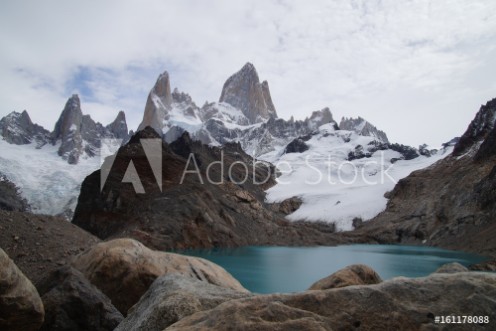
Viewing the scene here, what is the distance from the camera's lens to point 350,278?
11.8 m

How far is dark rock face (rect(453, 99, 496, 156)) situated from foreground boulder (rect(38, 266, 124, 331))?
94740 millimetres

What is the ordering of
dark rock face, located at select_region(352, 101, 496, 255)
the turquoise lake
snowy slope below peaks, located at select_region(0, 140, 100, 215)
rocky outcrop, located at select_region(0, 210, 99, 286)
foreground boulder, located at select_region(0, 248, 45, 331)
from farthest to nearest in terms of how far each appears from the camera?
snowy slope below peaks, located at select_region(0, 140, 100, 215)
dark rock face, located at select_region(352, 101, 496, 255)
the turquoise lake
rocky outcrop, located at select_region(0, 210, 99, 286)
foreground boulder, located at select_region(0, 248, 45, 331)

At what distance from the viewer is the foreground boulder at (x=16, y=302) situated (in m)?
8.23

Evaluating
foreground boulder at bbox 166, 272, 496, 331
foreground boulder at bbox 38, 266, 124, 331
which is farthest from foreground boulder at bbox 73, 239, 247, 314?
foreground boulder at bbox 166, 272, 496, 331

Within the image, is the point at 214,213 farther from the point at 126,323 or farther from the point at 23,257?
the point at 126,323

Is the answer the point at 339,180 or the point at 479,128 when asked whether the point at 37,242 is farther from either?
the point at 339,180

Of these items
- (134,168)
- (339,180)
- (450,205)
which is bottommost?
(450,205)

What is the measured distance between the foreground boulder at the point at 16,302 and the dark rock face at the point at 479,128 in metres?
96.5

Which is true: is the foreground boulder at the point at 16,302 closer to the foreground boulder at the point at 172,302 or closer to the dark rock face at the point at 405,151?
the foreground boulder at the point at 172,302

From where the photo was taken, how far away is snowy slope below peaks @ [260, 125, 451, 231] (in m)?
104

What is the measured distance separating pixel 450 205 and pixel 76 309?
75098 mm

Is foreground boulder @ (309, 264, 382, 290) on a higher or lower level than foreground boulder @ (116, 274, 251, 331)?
lower

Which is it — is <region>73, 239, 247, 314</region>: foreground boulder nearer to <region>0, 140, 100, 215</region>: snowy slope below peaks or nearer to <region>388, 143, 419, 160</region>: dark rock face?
<region>0, 140, 100, 215</region>: snowy slope below peaks

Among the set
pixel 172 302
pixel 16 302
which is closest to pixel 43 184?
pixel 16 302
